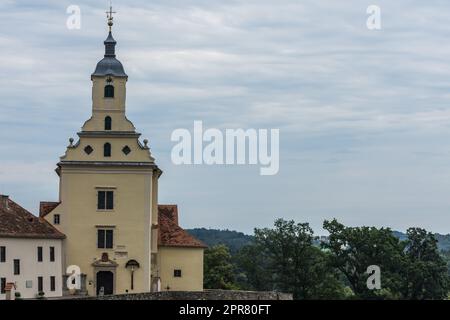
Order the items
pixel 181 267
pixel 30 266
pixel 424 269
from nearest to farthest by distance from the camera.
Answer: pixel 30 266 → pixel 181 267 → pixel 424 269

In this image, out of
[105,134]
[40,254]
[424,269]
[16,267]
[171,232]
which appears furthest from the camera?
[424,269]

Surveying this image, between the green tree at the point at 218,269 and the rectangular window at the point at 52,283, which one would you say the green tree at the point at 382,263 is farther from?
the rectangular window at the point at 52,283

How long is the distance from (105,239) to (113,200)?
267 cm

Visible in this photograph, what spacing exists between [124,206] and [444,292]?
102 feet

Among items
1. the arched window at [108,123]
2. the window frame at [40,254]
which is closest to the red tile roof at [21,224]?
the window frame at [40,254]

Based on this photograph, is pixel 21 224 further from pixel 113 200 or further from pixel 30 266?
pixel 113 200

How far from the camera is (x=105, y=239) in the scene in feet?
286

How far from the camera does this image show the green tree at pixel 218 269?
4016 inches

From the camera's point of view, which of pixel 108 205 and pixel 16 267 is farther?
pixel 108 205

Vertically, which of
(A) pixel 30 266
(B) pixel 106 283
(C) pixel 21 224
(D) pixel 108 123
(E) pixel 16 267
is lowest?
(B) pixel 106 283

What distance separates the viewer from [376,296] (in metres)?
98.1

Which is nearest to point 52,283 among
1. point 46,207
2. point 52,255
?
point 52,255

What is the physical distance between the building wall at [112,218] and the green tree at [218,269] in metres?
15.3
